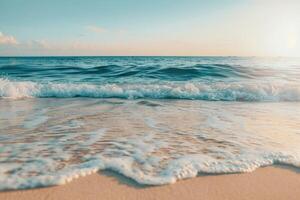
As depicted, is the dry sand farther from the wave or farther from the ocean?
the wave

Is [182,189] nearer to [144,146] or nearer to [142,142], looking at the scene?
[144,146]

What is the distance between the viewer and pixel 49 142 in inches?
142

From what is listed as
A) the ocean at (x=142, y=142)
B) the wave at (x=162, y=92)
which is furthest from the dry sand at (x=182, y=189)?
the wave at (x=162, y=92)

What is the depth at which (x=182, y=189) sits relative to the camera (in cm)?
240

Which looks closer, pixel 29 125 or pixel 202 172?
pixel 202 172

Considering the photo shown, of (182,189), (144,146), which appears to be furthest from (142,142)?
(182,189)

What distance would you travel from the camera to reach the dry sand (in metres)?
2.27

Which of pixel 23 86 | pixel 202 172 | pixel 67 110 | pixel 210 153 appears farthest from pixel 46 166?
pixel 23 86

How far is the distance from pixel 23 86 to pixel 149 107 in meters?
5.01

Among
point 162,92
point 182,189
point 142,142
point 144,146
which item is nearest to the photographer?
point 182,189

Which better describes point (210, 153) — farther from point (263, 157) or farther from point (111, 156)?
point (111, 156)

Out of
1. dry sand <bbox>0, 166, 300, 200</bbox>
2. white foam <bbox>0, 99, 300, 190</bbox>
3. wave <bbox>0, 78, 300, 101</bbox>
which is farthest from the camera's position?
wave <bbox>0, 78, 300, 101</bbox>

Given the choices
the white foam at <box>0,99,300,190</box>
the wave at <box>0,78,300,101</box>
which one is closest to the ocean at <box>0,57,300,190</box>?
the white foam at <box>0,99,300,190</box>

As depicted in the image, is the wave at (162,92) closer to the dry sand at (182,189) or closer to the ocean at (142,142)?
the ocean at (142,142)
